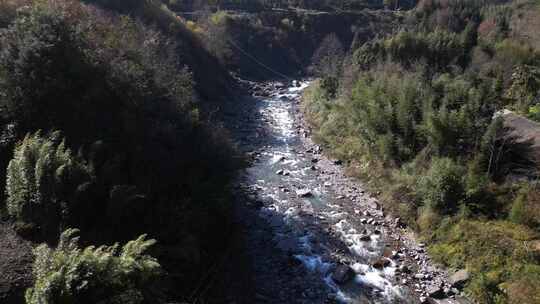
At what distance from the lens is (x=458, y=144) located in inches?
553

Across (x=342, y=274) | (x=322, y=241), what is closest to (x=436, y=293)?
(x=342, y=274)

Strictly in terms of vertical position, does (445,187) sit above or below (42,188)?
below

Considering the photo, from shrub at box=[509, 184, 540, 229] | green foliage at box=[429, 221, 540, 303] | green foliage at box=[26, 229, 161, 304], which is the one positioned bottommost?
green foliage at box=[429, 221, 540, 303]

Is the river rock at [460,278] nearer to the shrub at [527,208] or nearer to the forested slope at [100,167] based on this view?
the shrub at [527,208]

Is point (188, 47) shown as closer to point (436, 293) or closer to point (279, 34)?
point (279, 34)

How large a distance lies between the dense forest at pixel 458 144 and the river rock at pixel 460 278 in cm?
23

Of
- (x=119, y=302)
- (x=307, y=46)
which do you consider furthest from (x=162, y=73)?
(x=307, y=46)

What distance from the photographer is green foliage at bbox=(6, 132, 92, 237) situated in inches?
340

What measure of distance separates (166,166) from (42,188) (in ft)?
11.9

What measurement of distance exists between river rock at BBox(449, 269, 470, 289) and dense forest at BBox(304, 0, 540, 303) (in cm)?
23

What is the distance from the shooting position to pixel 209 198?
1184 centimetres

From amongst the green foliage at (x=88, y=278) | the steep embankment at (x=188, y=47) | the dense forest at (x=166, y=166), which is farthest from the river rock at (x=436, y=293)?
the steep embankment at (x=188, y=47)

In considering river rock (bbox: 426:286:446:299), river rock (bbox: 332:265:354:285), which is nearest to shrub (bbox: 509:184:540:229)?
river rock (bbox: 426:286:446:299)

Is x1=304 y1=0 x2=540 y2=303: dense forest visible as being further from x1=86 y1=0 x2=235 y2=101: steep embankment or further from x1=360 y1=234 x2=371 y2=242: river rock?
x1=86 y1=0 x2=235 y2=101: steep embankment
